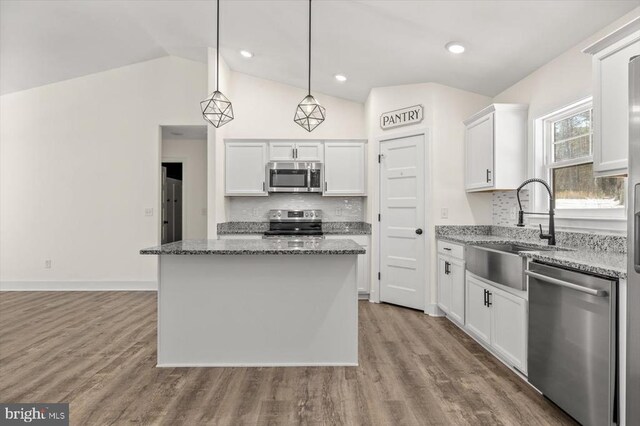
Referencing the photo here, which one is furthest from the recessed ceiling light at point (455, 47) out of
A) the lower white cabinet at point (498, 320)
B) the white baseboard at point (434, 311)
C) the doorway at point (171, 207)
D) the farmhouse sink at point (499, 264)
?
the doorway at point (171, 207)

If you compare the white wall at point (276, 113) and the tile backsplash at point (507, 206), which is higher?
the white wall at point (276, 113)

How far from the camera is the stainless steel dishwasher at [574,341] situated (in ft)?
5.73

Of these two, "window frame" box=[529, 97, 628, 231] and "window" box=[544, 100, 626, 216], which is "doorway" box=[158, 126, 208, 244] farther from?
"window" box=[544, 100, 626, 216]

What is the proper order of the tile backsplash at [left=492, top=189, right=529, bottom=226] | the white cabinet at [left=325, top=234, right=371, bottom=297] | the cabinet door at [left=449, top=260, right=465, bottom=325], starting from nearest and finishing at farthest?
the cabinet door at [left=449, top=260, right=465, bottom=325] < the tile backsplash at [left=492, top=189, right=529, bottom=226] < the white cabinet at [left=325, top=234, right=371, bottom=297]

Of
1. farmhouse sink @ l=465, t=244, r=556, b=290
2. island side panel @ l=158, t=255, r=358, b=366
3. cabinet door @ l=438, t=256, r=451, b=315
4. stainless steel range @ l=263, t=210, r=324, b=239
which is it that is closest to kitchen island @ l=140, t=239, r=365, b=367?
island side panel @ l=158, t=255, r=358, b=366

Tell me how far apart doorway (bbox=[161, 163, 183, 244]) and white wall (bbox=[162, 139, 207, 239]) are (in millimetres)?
314

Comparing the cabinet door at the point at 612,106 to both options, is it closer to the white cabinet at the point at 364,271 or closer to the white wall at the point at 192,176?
the white cabinet at the point at 364,271

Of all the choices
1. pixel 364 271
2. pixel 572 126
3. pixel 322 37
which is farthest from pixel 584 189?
pixel 322 37

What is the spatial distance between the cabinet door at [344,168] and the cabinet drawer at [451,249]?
1.46m

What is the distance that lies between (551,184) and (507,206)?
0.59 meters

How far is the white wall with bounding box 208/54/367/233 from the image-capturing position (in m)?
5.37

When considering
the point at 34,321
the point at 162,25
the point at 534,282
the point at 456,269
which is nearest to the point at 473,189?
the point at 456,269

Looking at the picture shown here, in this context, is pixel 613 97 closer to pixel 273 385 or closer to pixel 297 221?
pixel 273 385

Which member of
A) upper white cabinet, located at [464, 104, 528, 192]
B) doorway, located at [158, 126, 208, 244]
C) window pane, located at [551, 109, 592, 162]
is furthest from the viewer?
doorway, located at [158, 126, 208, 244]
